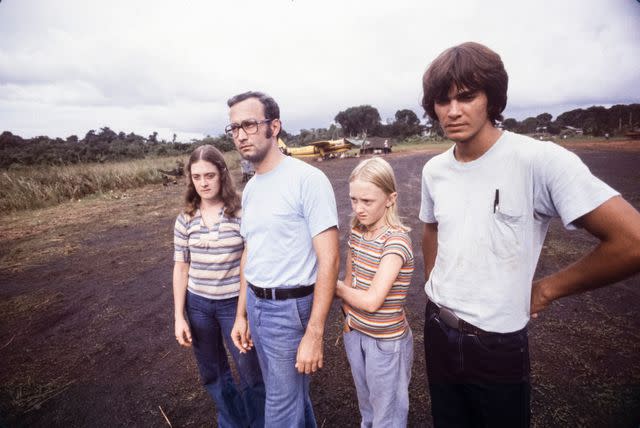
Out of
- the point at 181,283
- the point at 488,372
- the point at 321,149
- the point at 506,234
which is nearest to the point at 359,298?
the point at 488,372

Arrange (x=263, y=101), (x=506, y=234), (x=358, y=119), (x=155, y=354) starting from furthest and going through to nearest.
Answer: (x=358, y=119)
(x=155, y=354)
(x=263, y=101)
(x=506, y=234)

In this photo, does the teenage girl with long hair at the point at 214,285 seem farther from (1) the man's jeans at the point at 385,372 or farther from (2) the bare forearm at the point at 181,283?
(1) the man's jeans at the point at 385,372

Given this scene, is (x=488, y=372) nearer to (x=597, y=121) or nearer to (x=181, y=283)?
(x=181, y=283)

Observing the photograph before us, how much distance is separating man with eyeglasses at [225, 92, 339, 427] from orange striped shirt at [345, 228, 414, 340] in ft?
0.72

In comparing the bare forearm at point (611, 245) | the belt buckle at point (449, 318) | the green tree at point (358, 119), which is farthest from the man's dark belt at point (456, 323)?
the green tree at point (358, 119)

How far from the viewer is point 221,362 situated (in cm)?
245

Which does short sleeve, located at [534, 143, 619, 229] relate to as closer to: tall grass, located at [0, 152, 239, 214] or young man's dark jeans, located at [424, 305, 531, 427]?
A: young man's dark jeans, located at [424, 305, 531, 427]

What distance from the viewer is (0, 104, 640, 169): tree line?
26828 millimetres

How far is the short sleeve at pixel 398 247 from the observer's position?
1753 mm

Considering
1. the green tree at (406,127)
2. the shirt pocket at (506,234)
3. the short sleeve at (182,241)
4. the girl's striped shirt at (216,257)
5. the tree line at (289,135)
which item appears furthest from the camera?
the green tree at (406,127)

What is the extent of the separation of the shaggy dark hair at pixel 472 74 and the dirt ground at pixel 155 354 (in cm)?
257

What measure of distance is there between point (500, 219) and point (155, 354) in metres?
3.94

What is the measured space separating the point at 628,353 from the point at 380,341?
3.13 m

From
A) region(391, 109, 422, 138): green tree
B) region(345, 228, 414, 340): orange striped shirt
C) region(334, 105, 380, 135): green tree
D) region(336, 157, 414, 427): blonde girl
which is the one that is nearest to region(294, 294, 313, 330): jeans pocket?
region(336, 157, 414, 427): blonde girl
